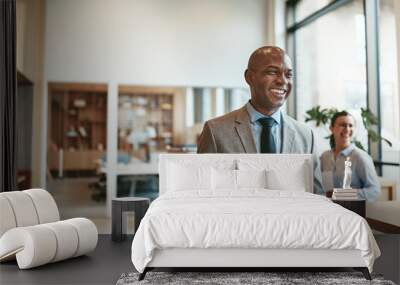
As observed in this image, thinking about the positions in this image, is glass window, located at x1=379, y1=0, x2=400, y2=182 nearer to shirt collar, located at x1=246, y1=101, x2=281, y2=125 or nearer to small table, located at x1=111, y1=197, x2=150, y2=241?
shirt collar, located at x1=246, y1=101, x2=281, y2=125

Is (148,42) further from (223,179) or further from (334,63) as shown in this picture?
(223,179)

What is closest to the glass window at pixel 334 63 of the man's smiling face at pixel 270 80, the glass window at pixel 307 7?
the glass window at pixel 307 7

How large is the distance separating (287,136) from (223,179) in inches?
47.9

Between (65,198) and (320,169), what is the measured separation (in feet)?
13.4

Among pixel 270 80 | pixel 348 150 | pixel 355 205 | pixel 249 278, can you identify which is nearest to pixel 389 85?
pixel 348 150

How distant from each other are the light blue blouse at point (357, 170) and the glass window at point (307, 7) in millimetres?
2570

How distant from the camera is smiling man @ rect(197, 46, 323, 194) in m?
5.61

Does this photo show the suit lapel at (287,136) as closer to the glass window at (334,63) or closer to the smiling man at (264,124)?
the smiling man at (264,124)

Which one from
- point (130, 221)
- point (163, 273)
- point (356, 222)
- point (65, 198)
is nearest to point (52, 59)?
point (65, 198)

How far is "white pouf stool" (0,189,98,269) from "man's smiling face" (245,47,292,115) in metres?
2.54

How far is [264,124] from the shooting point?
18.6ft

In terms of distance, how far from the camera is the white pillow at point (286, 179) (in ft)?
16.5

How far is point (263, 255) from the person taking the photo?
3461 mm

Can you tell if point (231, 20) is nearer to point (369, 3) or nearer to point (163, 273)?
point (369, 3)
